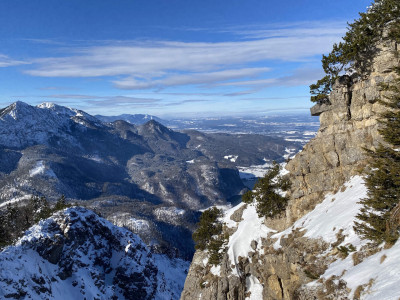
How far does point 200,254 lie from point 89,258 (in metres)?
86.4

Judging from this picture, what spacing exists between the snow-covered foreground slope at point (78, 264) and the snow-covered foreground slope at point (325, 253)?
63.6 metres

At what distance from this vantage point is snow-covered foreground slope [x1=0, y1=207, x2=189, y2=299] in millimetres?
77094

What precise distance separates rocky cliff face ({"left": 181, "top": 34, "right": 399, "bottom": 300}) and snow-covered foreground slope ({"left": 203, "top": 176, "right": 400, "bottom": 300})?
130 millimetres

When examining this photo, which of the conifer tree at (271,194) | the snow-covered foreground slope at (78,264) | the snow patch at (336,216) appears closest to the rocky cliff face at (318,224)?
the snow patch at (336,216)

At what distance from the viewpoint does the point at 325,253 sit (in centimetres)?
2914

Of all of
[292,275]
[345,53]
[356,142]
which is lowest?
[292,275]

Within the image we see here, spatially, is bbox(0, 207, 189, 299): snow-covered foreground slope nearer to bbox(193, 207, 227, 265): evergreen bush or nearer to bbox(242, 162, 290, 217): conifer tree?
bbox(193, 207, 227, 265): evergreen bush

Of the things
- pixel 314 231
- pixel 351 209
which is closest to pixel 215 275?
pixel 314 231

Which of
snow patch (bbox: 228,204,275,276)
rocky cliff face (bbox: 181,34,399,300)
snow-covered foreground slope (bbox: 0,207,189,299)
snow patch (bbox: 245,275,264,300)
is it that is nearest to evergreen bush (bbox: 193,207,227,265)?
snow patch (bbox: 228,204,275,276)

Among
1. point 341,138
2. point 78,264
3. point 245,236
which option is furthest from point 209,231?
point 78,264

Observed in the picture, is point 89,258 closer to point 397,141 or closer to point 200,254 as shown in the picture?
point 200,254

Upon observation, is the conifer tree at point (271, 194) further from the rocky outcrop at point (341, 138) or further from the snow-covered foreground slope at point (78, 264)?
the snow-covered foreground slope at point (78, 264)

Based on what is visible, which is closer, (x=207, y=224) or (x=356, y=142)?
(x=356, y=142)

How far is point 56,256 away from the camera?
9875cm
